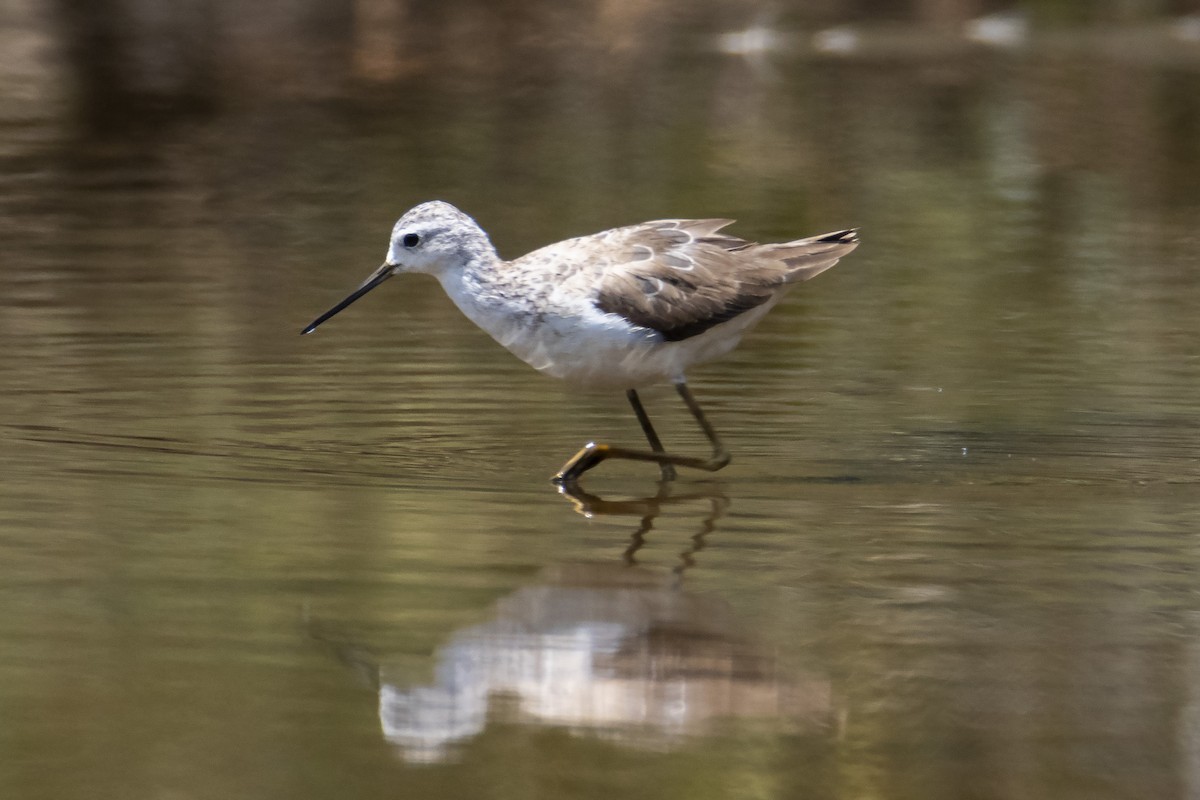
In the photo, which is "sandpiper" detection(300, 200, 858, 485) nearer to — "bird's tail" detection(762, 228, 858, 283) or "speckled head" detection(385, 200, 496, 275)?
"speckled head" detection(385, 200, 496, 275)

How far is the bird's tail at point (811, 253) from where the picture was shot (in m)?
9.74

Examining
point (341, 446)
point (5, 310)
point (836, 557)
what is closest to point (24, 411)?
point (341, 446)

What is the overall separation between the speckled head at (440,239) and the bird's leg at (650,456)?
1.00 metres

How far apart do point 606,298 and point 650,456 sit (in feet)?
2.48

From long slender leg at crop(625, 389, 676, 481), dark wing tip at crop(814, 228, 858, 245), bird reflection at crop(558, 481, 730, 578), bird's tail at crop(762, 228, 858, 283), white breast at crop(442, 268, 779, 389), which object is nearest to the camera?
bird reflection at crop(558, 481, 730, 578)

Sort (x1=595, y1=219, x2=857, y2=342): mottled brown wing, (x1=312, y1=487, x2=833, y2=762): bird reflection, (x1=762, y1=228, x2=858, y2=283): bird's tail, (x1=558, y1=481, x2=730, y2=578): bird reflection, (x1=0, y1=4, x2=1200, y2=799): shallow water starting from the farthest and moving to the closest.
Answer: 1. (x1=762, y1=228, x2=858, y2=283): bird's tail
2. (x1=595, y1=219, x2=857, y2=342): mottled brown wing
3. (x1=558, y1=481, x2=730, y2=578): bird reflection
4. (x1=312, y1=487, x2=833, y2=762): bird reflection
5. (x1=0, y1=4, x2=1200, y2=799): shallow water

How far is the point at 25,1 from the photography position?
2900cm

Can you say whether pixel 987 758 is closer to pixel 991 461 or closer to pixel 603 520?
pixel 603 520

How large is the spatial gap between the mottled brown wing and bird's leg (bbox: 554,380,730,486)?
0.40m

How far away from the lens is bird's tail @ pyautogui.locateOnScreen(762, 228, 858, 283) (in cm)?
974

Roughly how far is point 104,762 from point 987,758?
2411mm

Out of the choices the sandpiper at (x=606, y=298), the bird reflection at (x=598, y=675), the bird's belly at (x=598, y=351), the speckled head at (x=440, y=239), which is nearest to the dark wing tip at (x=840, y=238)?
the sandpiper at (x=606, y=298)

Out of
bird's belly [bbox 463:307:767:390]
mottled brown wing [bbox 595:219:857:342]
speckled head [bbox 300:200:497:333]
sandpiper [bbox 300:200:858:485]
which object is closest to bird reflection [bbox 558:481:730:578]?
sandpiper [bbox 300:200:858:485]

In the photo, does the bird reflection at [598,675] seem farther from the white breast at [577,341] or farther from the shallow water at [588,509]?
the white breast at [577,341]
